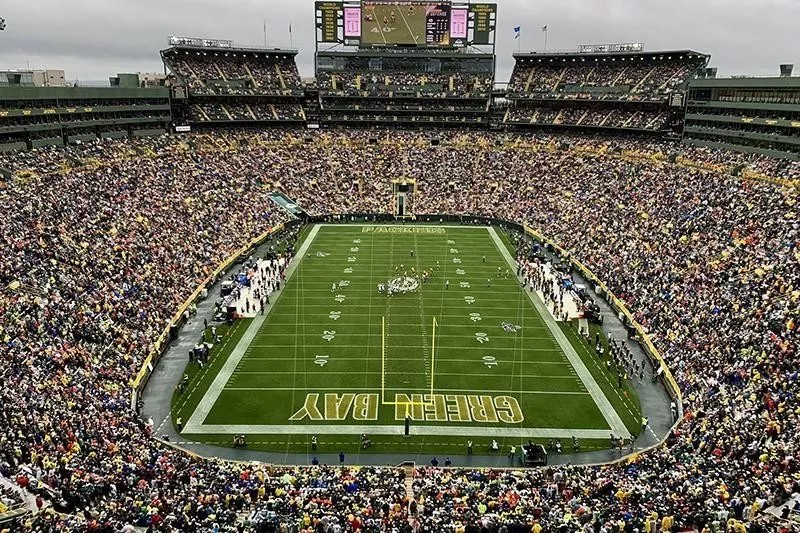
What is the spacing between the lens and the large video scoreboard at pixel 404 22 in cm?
6938

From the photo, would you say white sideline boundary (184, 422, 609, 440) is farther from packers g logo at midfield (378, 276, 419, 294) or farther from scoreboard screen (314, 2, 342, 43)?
scoreboard screen (314, 2, 342, 43)

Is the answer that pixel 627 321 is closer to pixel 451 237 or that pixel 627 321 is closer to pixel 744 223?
pixel 744 223

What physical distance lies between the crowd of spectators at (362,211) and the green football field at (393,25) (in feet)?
71.7

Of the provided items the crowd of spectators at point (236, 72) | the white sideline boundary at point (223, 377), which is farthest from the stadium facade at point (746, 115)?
the crowd of spectators at point (236, 72)

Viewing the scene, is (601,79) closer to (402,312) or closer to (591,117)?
(591,117)

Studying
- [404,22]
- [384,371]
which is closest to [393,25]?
[404,22]

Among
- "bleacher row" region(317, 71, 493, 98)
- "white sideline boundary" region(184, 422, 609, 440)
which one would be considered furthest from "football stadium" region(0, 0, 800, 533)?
"bleacher row" region(317, 71, 493, 98)

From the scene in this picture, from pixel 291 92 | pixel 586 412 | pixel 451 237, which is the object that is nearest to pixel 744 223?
pixel 586 412

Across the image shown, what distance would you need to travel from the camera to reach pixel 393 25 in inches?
2766

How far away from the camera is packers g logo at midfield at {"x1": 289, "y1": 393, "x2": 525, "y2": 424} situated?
22.2 meters

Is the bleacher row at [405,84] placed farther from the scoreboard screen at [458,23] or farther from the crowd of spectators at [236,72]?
the scoreboard screen at [458,23]

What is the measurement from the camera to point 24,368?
19.7m

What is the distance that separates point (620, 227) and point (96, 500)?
34865 millimetres

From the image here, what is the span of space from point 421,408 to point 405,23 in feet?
185
